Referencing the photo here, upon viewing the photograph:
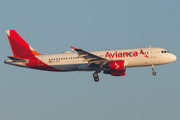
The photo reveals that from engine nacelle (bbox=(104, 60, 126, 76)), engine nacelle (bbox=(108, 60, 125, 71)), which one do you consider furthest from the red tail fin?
engine nacelle (bbox=(108, 60, 125, 71))

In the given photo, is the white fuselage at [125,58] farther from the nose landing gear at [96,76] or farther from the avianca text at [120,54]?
the nose landing gear at [96,76]

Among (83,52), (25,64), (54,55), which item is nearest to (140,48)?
(83,52)

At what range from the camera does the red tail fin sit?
63125 millimetres

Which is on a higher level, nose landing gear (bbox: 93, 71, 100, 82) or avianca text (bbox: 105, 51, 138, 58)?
avianca text (bbox: 105, 51, 138, 58)

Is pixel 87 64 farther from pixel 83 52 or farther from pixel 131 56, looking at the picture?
pixel 131 56

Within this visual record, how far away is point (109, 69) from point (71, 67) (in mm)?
6685

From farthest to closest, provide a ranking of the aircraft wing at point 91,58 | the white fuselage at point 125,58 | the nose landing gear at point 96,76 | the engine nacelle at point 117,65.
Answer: the nose landing gear at point 96,76 < the white fuselage at point 125,58 < the engine nacelle at point 117,65 < the aircraft wing at point 91,58

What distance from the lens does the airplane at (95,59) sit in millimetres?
58278

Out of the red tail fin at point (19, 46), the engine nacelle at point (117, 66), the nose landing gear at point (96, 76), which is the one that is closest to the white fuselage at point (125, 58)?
the engine nacelle at point (117, 66)

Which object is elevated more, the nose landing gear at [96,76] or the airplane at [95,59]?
the airplane at [95,59]

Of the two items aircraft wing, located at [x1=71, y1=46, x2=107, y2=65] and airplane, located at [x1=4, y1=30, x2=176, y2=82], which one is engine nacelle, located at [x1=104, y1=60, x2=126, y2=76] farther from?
aircraft wing, located at [x1=71, y1=46, x2=107, y2=65]

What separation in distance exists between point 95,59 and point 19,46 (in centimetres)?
1514

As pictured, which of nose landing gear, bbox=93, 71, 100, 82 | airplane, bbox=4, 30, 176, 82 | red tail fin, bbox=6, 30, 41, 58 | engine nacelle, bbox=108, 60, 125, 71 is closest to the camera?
engine nacelle, bbox=108, 60, 125, 71

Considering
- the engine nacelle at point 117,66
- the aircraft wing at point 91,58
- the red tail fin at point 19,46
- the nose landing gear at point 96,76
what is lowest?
the nose landing gear at point 96,76
